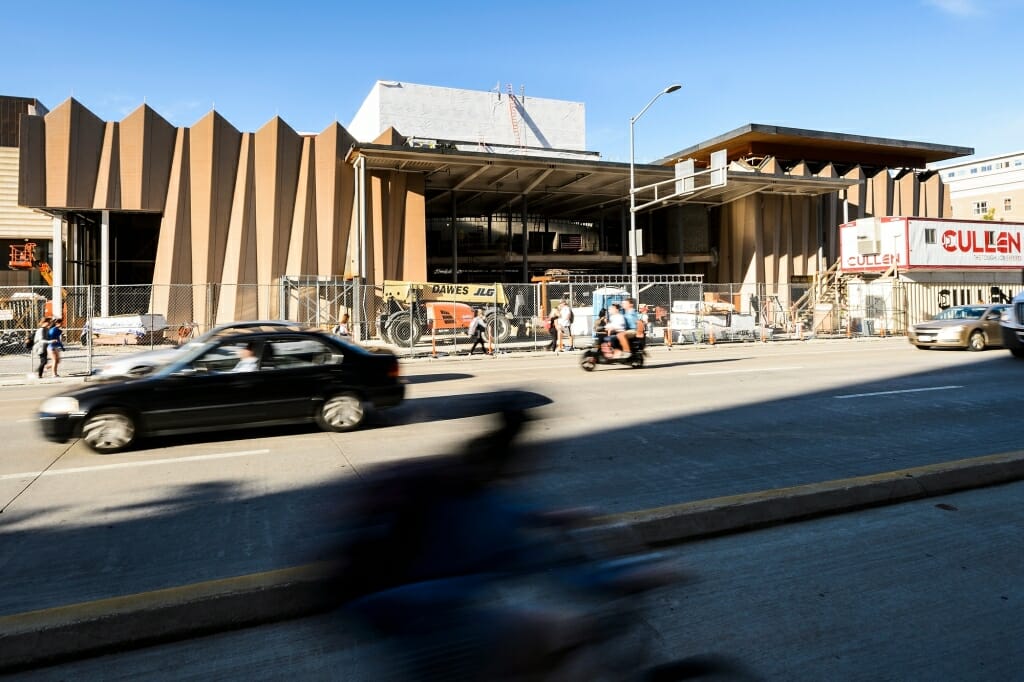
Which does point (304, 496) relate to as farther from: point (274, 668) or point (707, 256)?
point (707, 256)

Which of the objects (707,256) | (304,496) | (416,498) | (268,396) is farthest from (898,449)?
(707,256)

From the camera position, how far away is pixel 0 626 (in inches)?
129

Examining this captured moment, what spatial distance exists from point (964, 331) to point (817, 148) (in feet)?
109

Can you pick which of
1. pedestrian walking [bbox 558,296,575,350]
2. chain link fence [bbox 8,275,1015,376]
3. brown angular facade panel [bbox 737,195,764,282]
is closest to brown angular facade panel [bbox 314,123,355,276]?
chain link fence [bbox 8,275,1015,376]

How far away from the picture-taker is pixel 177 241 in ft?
99.6

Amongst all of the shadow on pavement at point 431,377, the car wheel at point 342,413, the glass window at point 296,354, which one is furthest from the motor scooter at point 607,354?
the glass window at point 296,354

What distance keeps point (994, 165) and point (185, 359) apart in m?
109

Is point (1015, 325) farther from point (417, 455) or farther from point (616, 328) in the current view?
point (417, 455)

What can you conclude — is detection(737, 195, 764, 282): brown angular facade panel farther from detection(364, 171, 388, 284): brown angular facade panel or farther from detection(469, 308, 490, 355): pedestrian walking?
detection(469, 308, 490, 355): pedestrian walking

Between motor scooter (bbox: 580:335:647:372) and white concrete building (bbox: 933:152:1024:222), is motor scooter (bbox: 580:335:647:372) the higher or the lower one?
the lower one

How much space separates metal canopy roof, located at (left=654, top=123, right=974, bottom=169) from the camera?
4534cm

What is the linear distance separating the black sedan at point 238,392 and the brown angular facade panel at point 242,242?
23.1 metres

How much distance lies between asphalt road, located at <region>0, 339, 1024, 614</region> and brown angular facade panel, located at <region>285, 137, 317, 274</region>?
19.6m

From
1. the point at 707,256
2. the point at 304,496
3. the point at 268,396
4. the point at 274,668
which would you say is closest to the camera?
the point at 274,668
